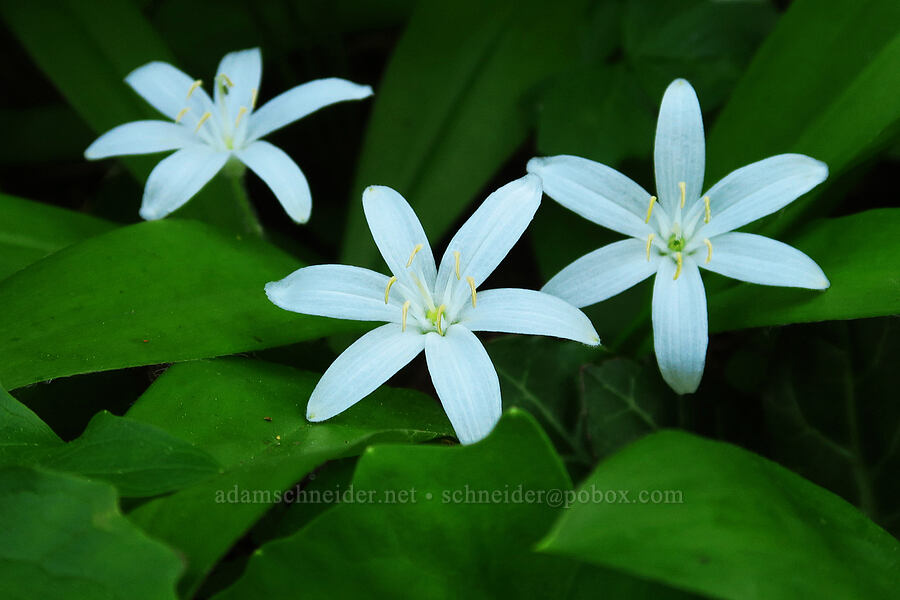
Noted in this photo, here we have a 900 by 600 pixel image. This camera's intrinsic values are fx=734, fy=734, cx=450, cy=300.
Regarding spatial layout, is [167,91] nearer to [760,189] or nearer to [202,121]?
[202,121]

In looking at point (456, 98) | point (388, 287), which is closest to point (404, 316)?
point (388, 287)

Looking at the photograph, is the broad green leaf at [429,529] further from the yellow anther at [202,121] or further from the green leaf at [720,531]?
the yellow anther at [202,121]

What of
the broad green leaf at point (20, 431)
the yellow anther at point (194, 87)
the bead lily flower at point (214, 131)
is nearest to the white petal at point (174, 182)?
the bead lily flower at point (214, 131)

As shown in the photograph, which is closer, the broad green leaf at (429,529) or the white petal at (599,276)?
the broad green leaf at (429,529)

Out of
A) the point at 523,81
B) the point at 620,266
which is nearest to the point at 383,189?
the point at 620,266

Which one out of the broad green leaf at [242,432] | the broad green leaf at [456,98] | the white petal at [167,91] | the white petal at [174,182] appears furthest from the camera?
the broad green leaf at [456,98]

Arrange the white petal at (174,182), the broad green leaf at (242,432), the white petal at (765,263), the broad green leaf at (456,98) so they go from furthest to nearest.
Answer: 1. the broad green leaf at (456,98)
2. the white petal at (174,182)
3. the white petal at (765,263)
4. the broad green leaf at (242,432)

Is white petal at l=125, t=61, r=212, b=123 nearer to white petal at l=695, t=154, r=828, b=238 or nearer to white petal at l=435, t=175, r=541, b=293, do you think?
white petal at l=435, t=175, r=541, b=293

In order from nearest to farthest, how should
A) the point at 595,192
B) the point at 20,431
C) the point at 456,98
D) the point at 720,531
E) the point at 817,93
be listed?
the point at 720,531 < the point at 20,431 < the point at 595,192 < the point at 817,93 < the point at 456,98
